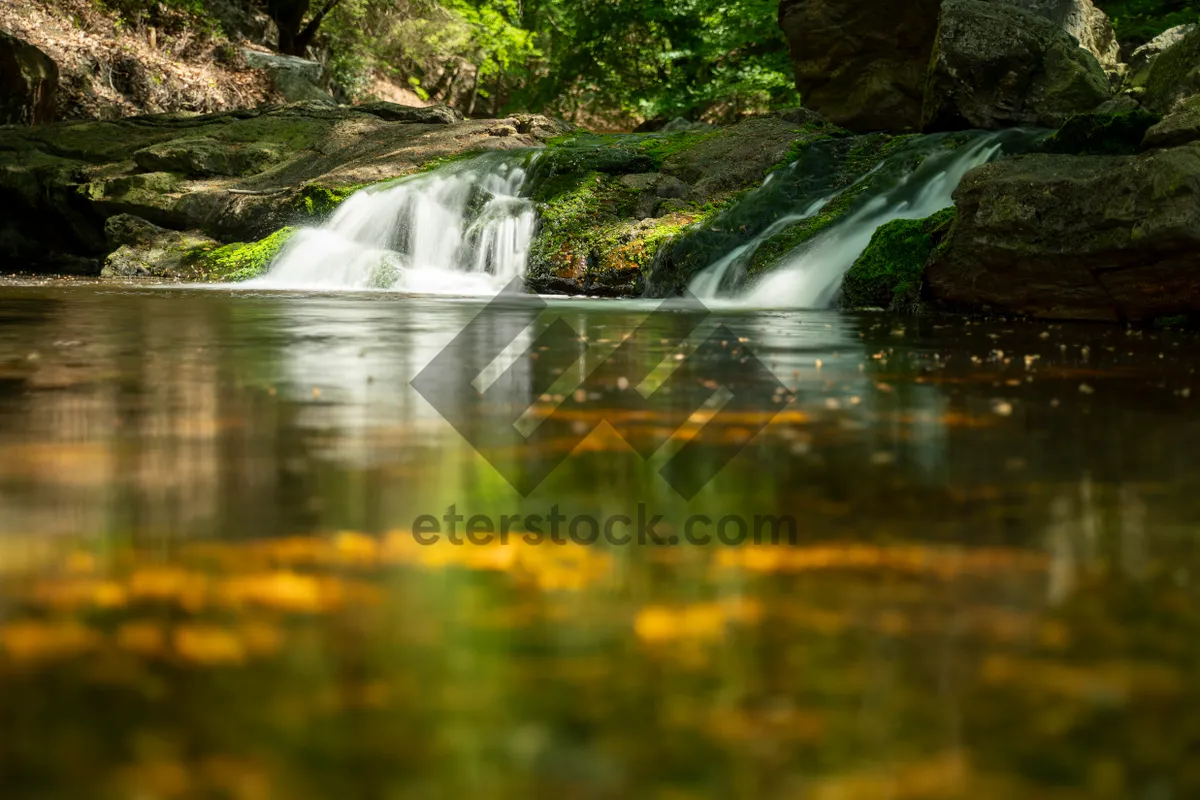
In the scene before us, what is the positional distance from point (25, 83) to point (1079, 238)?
18538 mm

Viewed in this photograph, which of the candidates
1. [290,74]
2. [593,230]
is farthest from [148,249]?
[290,74]

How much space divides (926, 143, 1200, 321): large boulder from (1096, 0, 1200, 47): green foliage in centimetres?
1576

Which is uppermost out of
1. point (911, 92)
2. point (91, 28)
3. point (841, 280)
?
point (91, 28)

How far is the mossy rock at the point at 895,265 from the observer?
32.8 ft

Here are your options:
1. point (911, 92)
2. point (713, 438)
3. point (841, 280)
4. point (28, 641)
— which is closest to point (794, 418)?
point (713, 438)

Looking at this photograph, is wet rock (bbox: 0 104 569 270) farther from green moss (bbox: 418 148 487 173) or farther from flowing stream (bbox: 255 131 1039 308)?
flowing stream (bbox: 255 131 1039 308)

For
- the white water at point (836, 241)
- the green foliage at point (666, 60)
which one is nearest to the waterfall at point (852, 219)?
the white water at point (836, 241)

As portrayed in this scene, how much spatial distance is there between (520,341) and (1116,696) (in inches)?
219

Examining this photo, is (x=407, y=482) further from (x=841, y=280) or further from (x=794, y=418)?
(x=841, y=280)

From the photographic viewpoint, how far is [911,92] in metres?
16.7

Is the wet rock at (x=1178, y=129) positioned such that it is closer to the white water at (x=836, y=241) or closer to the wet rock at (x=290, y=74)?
the white water at (x=836, y=241)

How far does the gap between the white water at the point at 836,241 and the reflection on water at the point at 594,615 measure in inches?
274

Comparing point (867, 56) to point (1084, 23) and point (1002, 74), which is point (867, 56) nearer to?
point (1084, 23)

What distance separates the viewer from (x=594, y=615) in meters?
2.03
